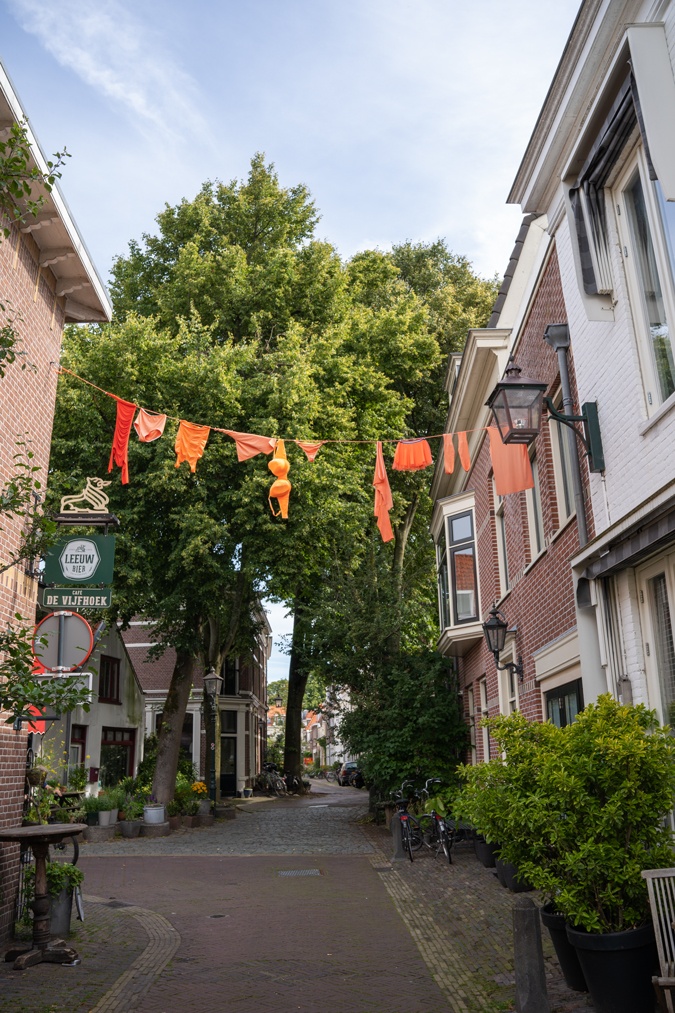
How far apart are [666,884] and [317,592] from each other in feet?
58.6

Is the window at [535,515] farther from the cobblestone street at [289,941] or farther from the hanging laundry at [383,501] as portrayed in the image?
the cobblestone street at [289,941]

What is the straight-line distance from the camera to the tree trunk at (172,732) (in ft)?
69.4

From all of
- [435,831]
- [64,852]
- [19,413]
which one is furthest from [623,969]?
[435,831]

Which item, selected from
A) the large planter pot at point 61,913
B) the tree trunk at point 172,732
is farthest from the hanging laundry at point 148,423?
the tree trunk at point 172,732

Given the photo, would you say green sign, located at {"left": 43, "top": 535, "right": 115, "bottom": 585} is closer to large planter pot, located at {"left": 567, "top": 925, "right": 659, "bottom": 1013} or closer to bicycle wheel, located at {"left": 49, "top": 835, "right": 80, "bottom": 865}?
bicycle wheel, located at {"left": 49, "top": 835, "right": 80, "bottom": 865}

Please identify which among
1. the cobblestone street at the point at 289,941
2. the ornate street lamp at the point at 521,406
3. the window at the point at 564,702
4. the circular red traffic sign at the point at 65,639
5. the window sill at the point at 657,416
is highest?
the ornate street lamp at the point at 521,406

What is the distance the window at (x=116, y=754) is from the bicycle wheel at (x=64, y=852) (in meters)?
7.58

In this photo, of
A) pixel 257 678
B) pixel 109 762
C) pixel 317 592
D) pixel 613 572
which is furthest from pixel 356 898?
pixel 257 678

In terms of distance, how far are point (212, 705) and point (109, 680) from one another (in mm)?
3681

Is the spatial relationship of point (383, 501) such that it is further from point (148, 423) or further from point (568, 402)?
point (568, 402)

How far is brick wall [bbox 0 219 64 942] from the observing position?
7941 mm

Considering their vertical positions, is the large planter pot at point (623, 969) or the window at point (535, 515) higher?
the window at point (535, 515)

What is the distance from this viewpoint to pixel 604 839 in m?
5.05

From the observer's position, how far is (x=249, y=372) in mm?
20203
